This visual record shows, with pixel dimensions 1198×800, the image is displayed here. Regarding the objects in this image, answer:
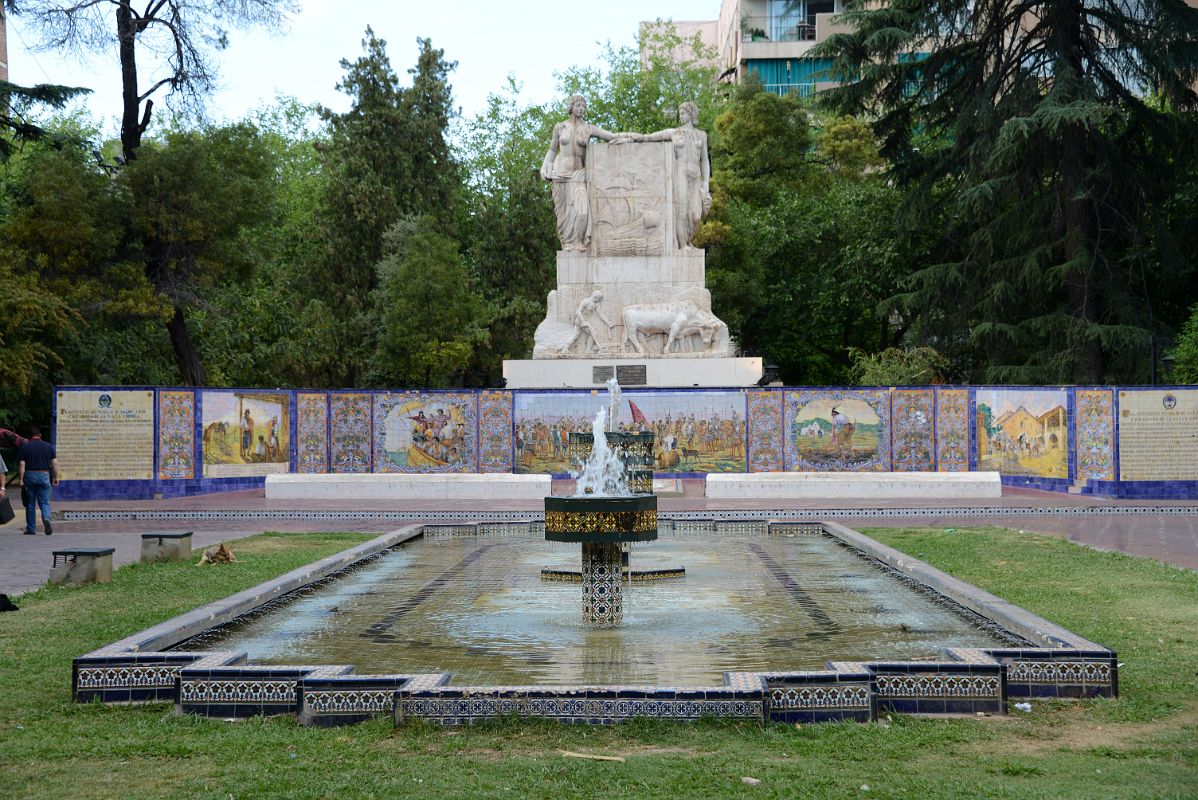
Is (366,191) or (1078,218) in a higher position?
(366,191)

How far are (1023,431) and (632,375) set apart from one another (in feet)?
27.2

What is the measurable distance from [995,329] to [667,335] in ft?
27.0

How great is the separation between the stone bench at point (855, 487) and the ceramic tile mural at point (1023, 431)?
141 cm

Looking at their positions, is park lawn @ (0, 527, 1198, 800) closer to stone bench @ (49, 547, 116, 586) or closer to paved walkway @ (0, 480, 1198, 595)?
stone bench @ (49, 547, 116, 586)

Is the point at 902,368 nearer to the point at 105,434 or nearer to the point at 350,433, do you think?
the point at 350,433

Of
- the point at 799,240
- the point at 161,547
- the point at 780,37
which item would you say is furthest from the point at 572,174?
the point at 780,37

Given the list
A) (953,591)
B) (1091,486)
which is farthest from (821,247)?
(953,591)

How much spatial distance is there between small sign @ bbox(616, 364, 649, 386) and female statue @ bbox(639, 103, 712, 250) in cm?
384

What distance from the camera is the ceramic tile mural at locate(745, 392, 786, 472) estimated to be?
25.2 meters

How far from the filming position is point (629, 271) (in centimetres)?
2975

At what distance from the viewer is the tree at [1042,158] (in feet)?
Result: 97.3

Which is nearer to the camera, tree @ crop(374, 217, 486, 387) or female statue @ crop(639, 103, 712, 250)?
female statue @ crop(639, 103, 712, 250)

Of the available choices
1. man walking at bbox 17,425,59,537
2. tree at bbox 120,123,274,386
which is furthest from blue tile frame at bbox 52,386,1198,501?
tree at bbox 120,123,274,386

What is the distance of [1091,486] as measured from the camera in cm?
2172
